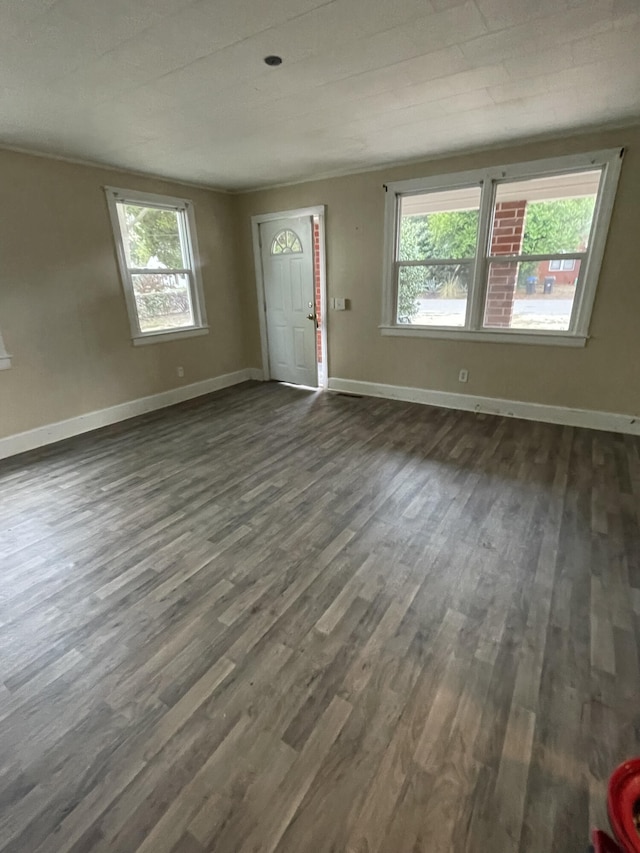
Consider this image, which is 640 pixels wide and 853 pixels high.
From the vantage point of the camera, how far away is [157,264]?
464 cm

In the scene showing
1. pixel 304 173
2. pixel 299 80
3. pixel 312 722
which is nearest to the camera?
pixel 312 722

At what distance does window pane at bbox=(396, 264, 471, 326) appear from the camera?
418 centimetres

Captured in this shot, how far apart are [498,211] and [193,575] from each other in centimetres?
406

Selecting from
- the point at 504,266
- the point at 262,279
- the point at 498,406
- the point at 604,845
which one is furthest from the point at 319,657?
the point at 262,279

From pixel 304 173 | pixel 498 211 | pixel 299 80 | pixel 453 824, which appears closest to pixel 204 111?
pixel 299 80

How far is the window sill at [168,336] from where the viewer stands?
179 inches

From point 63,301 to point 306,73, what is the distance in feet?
9.77

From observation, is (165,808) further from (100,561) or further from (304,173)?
(304,173)

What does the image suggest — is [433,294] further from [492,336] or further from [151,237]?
[151,237]

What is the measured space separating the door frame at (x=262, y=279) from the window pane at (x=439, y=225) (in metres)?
0.97

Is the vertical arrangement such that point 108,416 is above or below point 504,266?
below

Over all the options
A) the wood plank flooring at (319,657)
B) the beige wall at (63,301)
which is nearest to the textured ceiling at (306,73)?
the beige wall at (63,301)

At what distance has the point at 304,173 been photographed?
4.51 metres

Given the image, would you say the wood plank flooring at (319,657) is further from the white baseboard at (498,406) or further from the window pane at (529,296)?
the window pane at (529,296)
